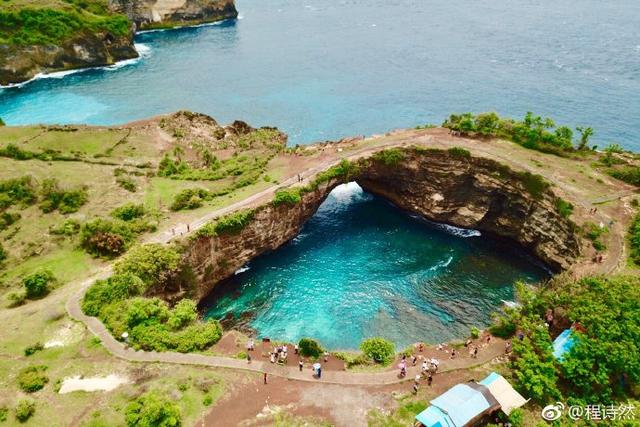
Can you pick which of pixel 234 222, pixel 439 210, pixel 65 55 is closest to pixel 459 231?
pixel 439 210

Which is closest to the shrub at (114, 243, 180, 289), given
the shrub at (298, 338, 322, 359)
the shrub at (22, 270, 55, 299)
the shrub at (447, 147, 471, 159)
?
the shrub at (22, 270, 55, 299)

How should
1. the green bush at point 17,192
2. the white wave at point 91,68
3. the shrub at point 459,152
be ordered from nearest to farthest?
the green bush at point 17,192 → the shrub at point 459,152 → the white wave at point 91,68

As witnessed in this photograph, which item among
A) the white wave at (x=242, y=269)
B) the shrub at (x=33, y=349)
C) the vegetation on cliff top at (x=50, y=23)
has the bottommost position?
the white wave at (x=242, y=269)

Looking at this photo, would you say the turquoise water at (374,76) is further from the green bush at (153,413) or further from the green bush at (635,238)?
the green bush at (153,413)

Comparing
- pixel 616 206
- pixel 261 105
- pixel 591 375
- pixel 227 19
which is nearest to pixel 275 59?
pixel 261 105

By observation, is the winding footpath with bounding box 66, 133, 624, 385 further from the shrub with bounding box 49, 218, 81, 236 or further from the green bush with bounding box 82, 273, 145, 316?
the shrub with bounding box 49, 218, 81, 236

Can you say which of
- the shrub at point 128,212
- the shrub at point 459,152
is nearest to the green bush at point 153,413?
the shrub at point 128,212

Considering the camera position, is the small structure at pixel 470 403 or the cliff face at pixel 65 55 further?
the cliff face at pixel 65 55
